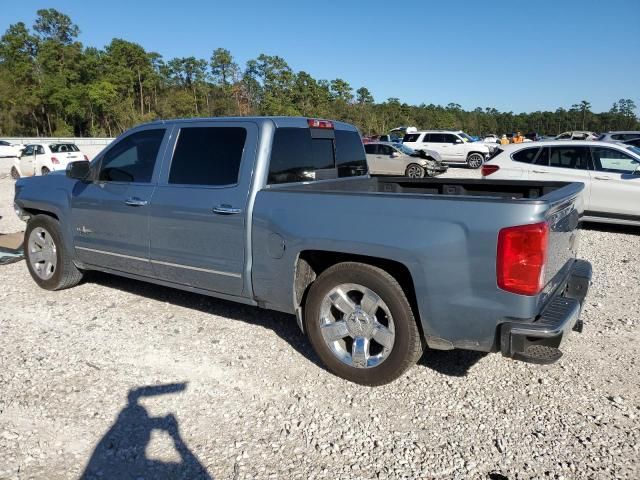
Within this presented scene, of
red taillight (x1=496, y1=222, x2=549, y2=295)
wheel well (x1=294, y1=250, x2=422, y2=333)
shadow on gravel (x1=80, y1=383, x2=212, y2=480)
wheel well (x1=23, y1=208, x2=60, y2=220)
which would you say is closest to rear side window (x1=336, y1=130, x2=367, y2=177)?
wheel well (x1=294, y1=250, x2=422, y2=333)

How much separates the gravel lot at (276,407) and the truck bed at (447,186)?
1328 millimetres

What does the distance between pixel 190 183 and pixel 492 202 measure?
97.8 inches

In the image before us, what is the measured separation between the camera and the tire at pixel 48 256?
5.23 metres

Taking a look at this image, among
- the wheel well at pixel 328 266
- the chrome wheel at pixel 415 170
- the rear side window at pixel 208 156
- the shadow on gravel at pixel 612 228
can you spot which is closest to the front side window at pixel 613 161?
the shadow on gravel at pixel 612 228

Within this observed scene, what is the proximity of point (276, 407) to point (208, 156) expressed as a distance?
209 cm

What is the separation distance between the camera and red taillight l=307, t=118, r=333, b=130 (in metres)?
4.34

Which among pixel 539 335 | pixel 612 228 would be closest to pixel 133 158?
pixel 539 335

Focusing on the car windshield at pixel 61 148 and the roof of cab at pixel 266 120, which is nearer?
the roof of cab at pixel 266 120

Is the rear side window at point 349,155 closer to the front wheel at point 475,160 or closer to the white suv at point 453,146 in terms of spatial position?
the white suv at point 453,146

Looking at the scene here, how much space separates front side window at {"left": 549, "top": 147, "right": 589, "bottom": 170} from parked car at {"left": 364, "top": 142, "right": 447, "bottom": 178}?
11196 mm

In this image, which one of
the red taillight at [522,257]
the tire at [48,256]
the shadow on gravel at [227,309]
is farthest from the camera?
the tire at [48,256]

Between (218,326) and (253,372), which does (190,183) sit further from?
(253,372)

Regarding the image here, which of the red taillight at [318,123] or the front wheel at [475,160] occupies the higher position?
the red taillight at [318,123]

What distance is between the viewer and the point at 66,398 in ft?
10.9
